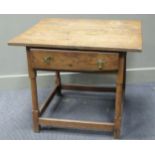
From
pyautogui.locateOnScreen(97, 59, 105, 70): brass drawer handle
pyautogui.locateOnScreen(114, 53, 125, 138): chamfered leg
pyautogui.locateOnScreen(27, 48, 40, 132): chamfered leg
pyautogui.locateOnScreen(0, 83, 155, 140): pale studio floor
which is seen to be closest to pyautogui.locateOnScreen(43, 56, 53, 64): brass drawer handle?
pyautogui.locateOnScreen(27, 48, 40, 132): chamfered leg

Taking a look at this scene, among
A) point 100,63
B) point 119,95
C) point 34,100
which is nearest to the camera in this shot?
point 100,63

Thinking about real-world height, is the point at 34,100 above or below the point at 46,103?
above

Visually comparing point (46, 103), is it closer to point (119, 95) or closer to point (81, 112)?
point (81, 112)

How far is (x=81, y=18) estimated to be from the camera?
229cm

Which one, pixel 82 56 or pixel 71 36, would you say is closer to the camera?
pixel 82 56

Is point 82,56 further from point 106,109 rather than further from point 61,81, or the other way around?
point 61,81

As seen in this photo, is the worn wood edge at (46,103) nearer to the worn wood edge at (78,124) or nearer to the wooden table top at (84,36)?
the worn wood edge at (78,124)

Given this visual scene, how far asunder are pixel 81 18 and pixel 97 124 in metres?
0.97

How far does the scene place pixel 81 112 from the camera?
2.07 m

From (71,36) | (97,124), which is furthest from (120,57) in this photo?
(97,124)

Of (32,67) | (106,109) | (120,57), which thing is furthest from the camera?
(106,109)

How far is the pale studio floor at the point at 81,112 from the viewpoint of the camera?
5.95 feet

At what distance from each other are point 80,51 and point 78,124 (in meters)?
0.50

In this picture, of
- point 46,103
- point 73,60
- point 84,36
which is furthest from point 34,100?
point 84,36
